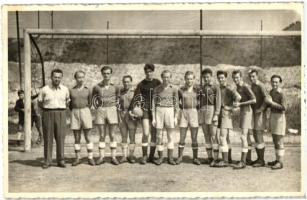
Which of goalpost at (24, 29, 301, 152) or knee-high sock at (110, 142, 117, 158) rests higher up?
goalpost at (24, 29, 301, 152)

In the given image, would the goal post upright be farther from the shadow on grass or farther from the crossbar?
the shadow on grass

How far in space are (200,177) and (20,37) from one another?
2.07m

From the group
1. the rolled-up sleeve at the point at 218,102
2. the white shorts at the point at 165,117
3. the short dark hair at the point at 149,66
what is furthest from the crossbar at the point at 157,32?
the white shorts at the point at 165,117

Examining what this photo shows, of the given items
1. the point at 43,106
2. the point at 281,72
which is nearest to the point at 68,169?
the point at 43,106

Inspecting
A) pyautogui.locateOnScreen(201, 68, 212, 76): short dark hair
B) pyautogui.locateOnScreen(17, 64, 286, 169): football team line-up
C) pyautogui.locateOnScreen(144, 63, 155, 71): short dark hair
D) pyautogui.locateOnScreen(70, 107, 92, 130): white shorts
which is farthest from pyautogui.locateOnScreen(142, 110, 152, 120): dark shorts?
pyautogui.locateOnScreen(201, 68, 212, 76): short dark hair

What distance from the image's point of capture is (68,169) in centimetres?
491

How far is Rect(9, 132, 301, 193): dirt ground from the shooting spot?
485 cm

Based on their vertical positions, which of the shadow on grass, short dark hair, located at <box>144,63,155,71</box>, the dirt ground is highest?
short dark hair, located at <box>144,63,155,71</box>

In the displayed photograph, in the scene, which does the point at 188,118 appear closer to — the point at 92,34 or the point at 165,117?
the point at 165,117

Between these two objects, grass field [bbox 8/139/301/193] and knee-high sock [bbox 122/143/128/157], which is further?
knee-high sock [bbox 122/143/128/157]

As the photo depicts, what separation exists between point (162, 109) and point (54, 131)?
1002mm

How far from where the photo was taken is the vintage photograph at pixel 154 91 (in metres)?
4.90

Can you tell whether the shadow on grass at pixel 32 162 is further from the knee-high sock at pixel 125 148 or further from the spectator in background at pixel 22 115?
the knee-high sock at pixel 125 148

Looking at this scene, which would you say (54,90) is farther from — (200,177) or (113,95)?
(200,177)
